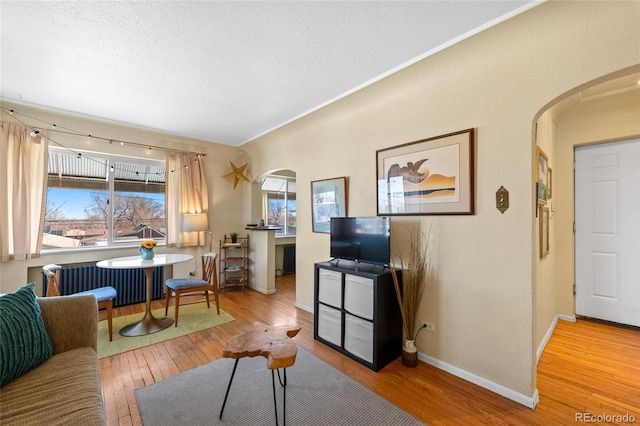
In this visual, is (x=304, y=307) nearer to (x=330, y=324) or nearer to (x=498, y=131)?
(x=330, y=324)

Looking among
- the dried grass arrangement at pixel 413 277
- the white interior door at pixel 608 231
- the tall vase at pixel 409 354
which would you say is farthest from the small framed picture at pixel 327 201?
the white interior door at pixel 608 231

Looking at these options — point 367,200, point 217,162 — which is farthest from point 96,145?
point 367,200

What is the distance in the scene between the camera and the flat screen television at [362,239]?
2.45 metres

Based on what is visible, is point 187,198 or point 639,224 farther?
point 187,198

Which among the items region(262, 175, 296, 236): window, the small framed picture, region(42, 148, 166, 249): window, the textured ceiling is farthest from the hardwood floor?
region(262, 175, 296, 236): window

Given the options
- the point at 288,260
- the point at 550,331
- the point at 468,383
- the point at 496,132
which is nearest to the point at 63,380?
the point at 468,383

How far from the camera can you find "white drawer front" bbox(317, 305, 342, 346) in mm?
2590

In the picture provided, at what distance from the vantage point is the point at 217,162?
5.01m

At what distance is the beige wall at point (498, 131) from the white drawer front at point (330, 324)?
0.77 m

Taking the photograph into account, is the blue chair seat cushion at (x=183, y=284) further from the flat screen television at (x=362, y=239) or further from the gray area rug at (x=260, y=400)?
the flat screen television at (x=362, y=239)

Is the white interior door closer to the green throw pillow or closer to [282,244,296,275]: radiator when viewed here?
[282,244,296,275]: radiator

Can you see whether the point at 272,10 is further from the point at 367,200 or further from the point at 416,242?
the point at 416,242

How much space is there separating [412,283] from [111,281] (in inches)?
164

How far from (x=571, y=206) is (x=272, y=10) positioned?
399 cm
